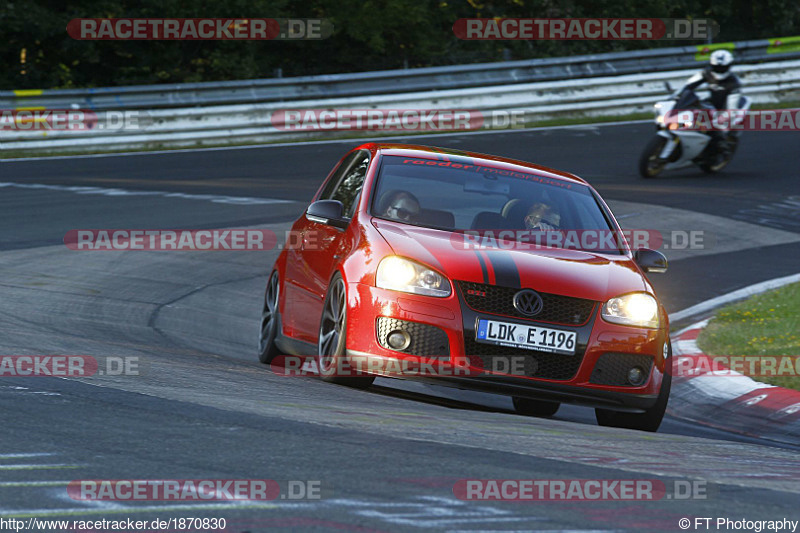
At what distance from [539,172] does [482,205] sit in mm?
694

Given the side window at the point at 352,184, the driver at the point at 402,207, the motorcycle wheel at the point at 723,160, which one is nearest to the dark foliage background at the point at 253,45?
the motorcycle wheel at the point at 723,160

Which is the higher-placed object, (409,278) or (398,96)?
(398,96)

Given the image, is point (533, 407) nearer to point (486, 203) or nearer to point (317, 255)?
point (486, 203)

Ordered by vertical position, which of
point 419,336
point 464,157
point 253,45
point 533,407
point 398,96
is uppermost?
point 253,45

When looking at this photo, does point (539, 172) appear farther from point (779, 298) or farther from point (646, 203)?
point (646, 203)

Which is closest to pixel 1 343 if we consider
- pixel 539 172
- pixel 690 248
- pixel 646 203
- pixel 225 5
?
pixel 539 172

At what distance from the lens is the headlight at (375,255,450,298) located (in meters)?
6.86

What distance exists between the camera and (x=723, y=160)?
2045cm

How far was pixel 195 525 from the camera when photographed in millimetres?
3932

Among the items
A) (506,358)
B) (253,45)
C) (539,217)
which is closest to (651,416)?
(506,358)

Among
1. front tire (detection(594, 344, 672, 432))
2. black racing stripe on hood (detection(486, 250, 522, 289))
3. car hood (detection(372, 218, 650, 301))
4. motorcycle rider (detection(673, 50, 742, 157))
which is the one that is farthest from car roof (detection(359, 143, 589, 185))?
motorcycle rider (detection(673, 50, 742, 157))

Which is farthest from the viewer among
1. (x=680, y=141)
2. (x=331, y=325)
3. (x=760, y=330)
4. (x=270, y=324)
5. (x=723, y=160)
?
(x=723, y=160)

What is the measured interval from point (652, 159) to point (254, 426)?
14757 mm

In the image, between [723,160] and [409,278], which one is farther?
[723,160]
